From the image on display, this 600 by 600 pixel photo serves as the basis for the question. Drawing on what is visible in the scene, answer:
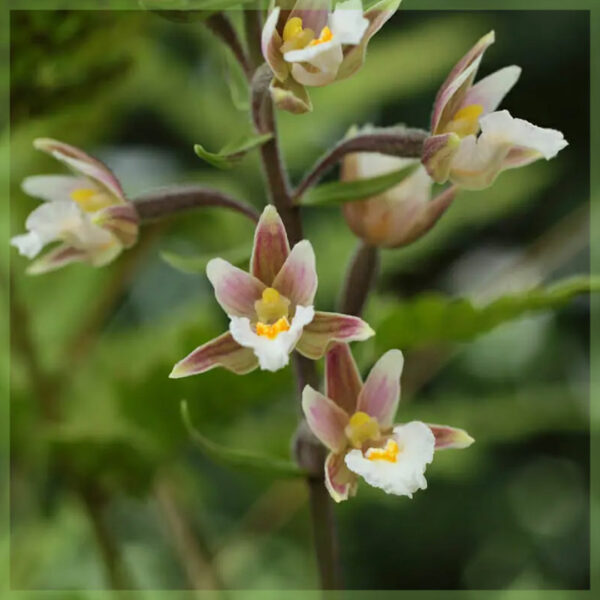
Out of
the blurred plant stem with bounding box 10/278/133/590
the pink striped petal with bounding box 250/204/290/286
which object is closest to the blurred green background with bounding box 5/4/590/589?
the blurred plant stem with bounding box 10/278/133/590

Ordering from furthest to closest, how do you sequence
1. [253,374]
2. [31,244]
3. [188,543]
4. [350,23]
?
[188,543]
[253,374]
[31,244]
[350,23]

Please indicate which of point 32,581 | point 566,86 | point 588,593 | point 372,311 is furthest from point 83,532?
point 566,86

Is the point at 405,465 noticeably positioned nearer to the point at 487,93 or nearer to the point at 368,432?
the point at 368,432

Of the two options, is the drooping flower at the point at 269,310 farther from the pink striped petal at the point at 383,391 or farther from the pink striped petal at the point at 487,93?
the pink striped petal at the point at 487,93

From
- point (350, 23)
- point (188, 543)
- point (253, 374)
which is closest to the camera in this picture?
point (350, 23)

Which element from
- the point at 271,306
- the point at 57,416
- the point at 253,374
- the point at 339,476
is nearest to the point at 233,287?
the point at 271,306
